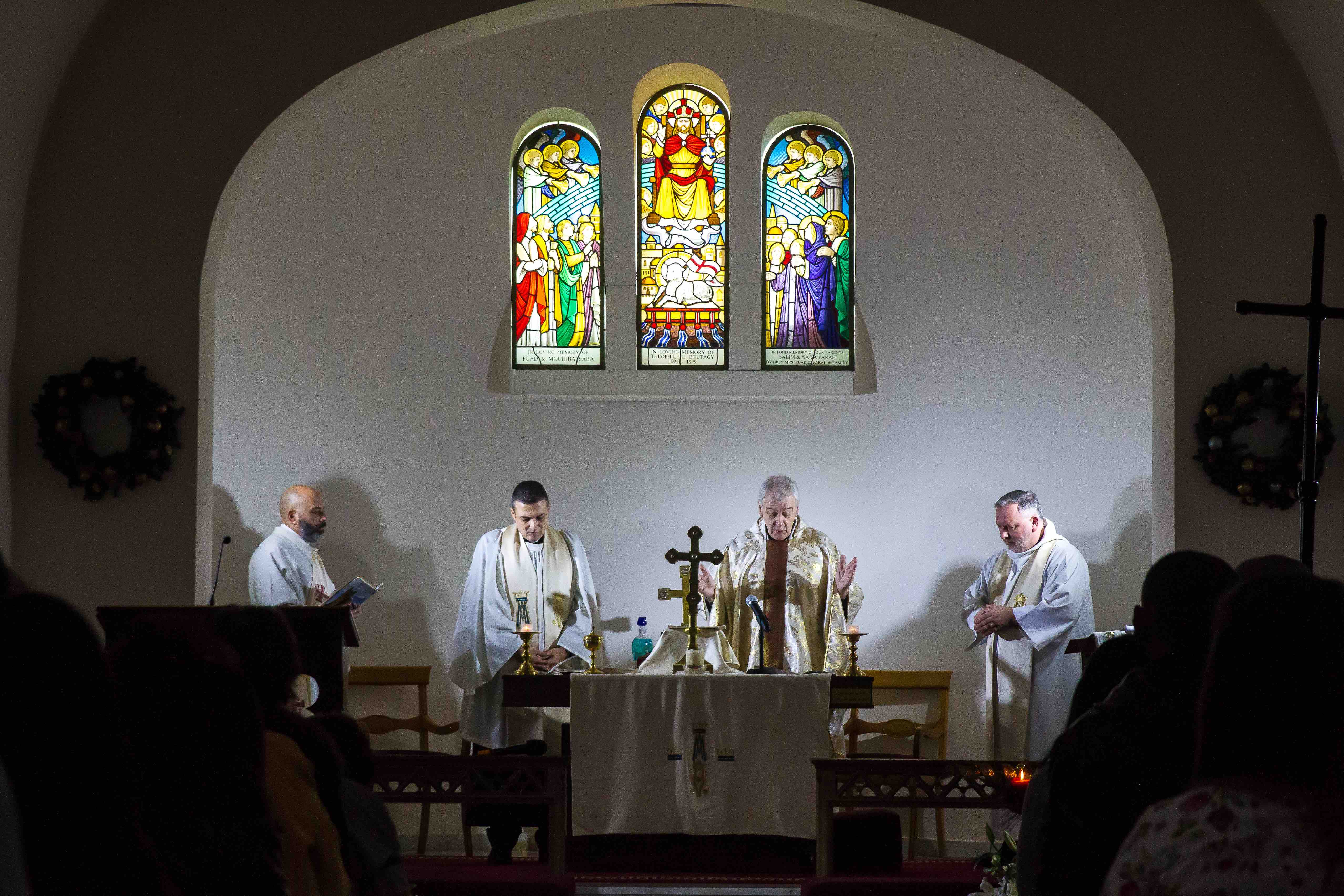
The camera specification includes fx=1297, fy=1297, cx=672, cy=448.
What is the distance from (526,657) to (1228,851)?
16.8ft

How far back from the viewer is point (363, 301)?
28.6ft

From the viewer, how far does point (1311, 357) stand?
3.96 m

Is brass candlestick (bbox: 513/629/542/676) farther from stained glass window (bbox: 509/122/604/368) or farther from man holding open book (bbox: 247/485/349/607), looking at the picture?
stained glass window (bbox: 509/122/604/368)

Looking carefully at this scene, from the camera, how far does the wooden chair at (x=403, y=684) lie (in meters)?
8.39

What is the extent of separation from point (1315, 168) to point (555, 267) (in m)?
5.33

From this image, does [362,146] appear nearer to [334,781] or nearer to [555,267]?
[555,267]

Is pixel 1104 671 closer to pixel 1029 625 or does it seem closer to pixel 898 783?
pixel 898 783

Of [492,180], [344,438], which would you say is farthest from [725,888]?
[492,180]

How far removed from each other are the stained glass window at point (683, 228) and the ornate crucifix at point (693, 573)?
2768 mm

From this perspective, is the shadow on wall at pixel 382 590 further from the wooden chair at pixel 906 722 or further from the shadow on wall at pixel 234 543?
the wooden chair at pixel 906 722

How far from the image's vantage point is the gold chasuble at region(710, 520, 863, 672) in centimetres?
795

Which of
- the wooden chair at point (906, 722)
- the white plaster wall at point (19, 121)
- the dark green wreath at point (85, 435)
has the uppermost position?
the white plaster wall at point (19, 121)

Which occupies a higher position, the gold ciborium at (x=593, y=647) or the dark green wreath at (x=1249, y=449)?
the dark green wreath at (x=1249, y=449)

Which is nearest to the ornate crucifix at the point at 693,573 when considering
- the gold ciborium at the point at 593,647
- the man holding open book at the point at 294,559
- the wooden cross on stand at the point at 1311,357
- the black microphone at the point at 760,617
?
the black microphone at the point at 760,617
